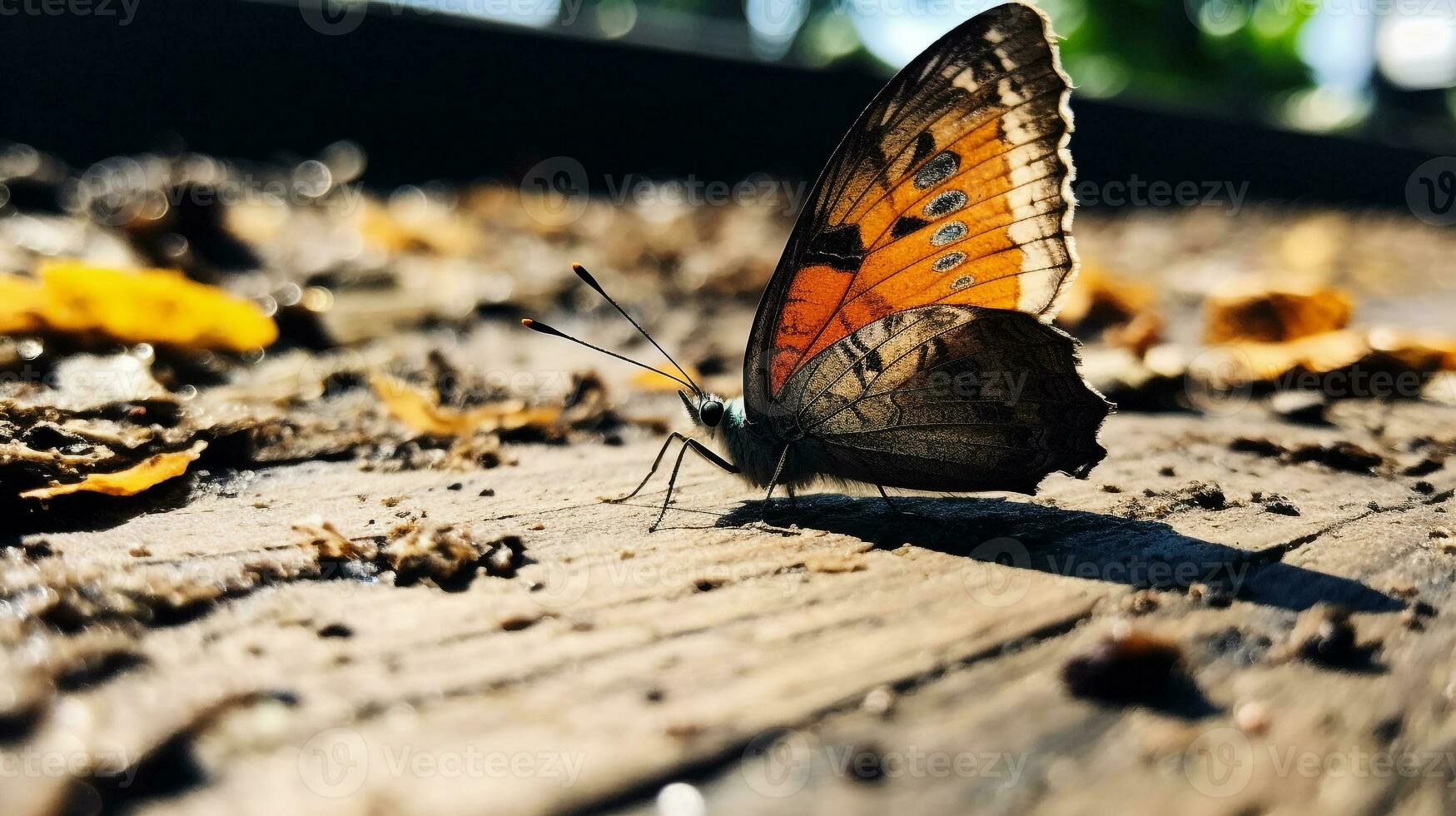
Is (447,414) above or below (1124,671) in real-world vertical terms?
above

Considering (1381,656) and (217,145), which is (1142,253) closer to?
(1381,656)

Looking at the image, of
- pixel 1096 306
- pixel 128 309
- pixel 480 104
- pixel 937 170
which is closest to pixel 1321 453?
pixel 937 170

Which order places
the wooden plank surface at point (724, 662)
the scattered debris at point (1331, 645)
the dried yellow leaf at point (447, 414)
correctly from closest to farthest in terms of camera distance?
1. the wooden plank surface at point (724, 662)
2. the scattered debris at point (1331, 645)
3. the dried yellow leaf at point (447, 414)

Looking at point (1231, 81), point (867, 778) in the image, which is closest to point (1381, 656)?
point (867, 778)

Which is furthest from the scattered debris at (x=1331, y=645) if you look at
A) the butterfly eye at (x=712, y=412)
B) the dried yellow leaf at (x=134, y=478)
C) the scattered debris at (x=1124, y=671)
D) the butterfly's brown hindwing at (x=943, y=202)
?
the dried yellow leaf at (x=134, y=478)

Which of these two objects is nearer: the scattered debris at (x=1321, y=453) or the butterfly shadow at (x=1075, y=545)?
the butterfly shadow at (x=1075, y=545)

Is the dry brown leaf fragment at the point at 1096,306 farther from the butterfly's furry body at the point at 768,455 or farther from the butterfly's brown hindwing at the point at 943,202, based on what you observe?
the butterfly's furry body at the point at 768,455

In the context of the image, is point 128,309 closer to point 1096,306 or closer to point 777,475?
point 777,475
